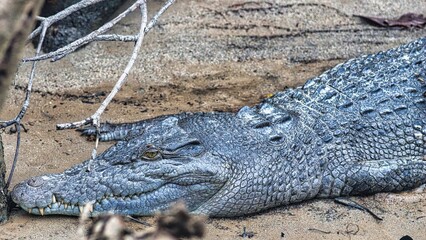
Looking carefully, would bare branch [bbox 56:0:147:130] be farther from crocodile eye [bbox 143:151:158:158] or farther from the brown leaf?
the brown leaf

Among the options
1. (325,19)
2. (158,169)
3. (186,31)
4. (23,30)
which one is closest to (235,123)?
(158,169)

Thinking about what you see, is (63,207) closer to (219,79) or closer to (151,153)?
(151,153)

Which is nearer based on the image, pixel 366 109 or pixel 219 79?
pixel 366 109

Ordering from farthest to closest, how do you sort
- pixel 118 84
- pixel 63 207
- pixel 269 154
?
pixel 269 154 < pixel 63 207 < pixel 118 84

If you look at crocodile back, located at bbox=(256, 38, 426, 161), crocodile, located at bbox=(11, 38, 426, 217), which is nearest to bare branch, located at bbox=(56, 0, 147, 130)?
crocodile, located at bbox=(11, 38, 426, 217)

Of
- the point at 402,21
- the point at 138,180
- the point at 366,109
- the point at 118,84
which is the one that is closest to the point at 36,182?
the point at 138,180

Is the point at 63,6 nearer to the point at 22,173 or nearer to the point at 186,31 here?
the point at 186,31
